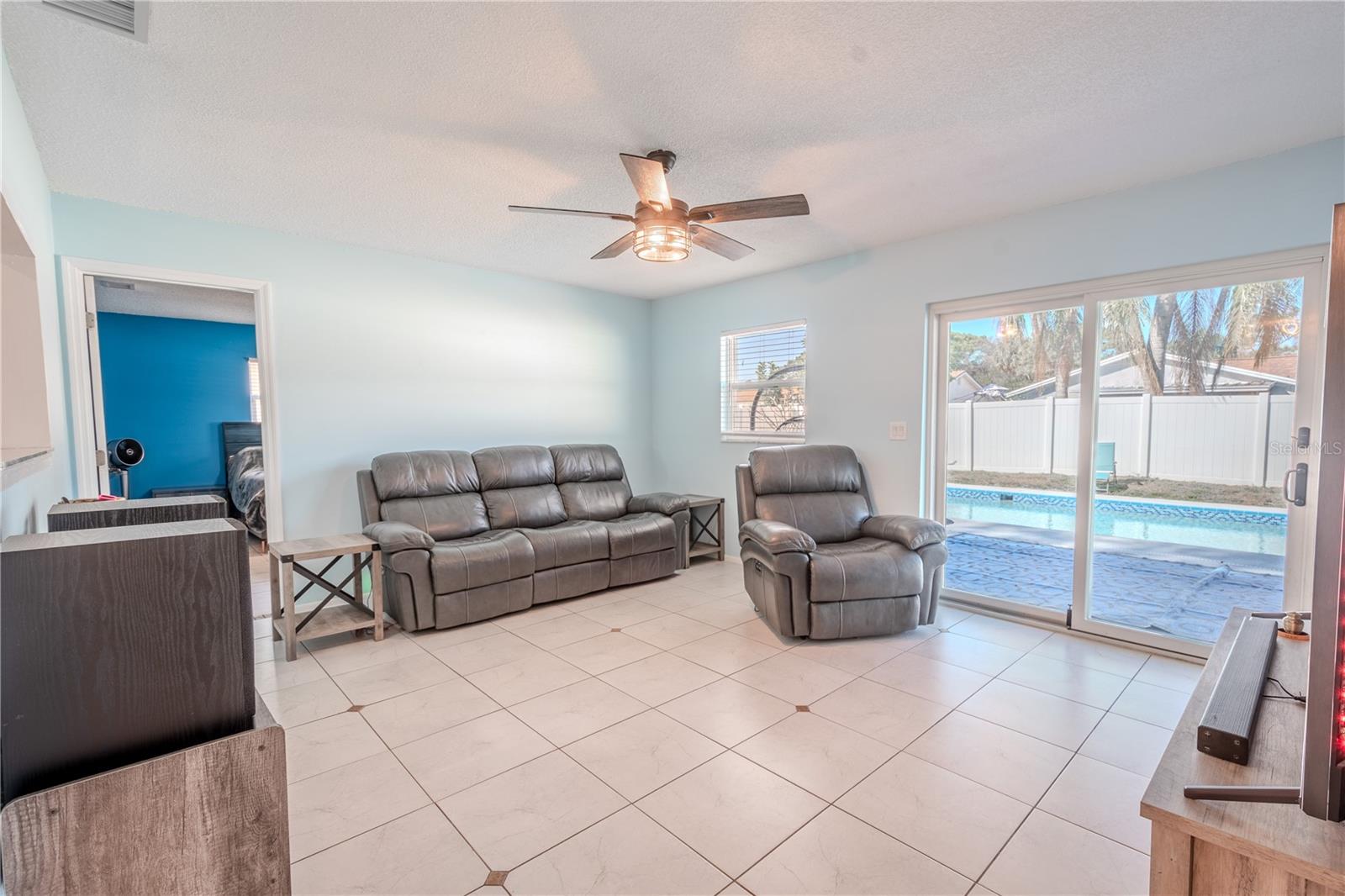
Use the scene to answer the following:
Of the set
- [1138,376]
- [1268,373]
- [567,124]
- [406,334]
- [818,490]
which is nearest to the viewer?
[567,124]

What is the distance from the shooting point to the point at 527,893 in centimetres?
155

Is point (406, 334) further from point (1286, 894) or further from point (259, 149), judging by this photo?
point (1286, 894)

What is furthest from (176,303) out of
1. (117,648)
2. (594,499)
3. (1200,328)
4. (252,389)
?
(1200,328)

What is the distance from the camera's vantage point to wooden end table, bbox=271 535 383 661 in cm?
310

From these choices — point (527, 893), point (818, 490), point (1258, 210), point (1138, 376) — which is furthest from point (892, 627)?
point (1258, 210)

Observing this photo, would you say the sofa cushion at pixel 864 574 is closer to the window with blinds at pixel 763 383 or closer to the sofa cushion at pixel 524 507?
the window with blinds at pixel 763 383

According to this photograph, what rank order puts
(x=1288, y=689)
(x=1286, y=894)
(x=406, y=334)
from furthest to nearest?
1. (x=406, y=334)
2. (x=1288, y=689)
3. (x=1286, y=894)

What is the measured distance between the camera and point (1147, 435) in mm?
3184

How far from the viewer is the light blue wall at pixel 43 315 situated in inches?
67.4

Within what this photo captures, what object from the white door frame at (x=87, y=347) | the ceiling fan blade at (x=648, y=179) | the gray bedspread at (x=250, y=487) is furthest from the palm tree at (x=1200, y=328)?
the gray bedspread at (x=250, y=487)

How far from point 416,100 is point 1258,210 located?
375 cm

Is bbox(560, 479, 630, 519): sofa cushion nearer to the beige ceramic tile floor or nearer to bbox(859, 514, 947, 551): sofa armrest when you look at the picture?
the beige ceramic tile floor

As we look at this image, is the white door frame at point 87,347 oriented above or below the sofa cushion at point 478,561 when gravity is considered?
above

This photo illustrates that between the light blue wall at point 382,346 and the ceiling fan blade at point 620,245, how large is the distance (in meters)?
1.91
